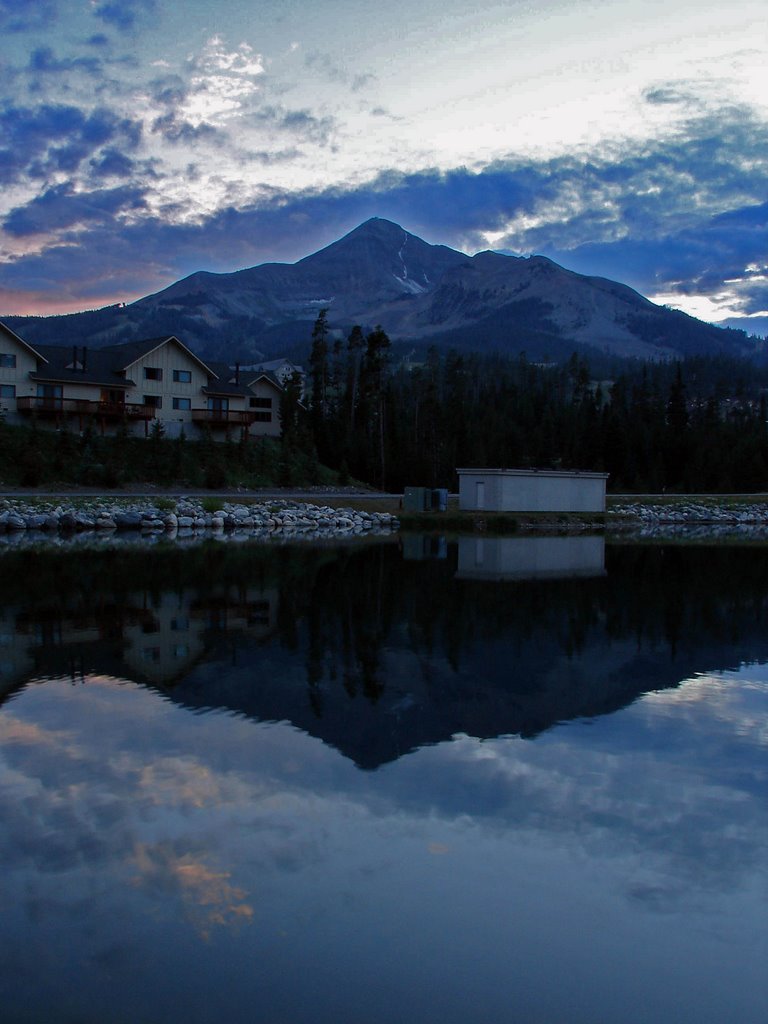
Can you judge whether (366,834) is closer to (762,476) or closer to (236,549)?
(236,549)

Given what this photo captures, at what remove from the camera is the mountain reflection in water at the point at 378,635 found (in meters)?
11.6

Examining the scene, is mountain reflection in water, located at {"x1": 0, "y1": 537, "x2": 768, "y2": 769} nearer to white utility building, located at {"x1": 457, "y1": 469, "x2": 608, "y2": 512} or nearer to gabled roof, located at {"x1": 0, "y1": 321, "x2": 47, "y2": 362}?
white utility building, located at {"x1": 457, "y1": 469, "x2": 608, "y2": 512}

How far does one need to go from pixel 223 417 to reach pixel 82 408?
10.1 m

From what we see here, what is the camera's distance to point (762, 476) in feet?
270

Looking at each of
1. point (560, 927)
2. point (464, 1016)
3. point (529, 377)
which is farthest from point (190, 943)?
point (529, 377)

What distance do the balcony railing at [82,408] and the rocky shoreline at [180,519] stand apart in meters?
14.7

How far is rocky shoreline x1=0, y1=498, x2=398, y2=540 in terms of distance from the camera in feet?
134

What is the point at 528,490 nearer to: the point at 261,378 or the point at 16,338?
the point at 261,378

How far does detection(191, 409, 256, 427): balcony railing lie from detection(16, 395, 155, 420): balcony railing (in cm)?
339

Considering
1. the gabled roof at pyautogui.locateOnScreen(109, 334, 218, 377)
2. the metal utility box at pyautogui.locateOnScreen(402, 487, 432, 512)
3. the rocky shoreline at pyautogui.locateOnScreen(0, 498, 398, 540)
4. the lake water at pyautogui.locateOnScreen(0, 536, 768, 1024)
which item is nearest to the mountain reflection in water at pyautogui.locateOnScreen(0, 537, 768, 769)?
the lake water at pyautogui.locateOnScreen(0, 536, 768, 1024)

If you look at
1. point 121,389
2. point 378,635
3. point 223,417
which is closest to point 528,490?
point 223,417

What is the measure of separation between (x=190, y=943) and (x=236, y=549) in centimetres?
2757

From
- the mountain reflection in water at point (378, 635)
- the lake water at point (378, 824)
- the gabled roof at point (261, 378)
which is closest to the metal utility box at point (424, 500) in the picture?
the mountain reflection in water at point (378, 635)

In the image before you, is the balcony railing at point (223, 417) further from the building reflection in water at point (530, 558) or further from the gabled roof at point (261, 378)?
the building reflection in water at point (530, 558)
